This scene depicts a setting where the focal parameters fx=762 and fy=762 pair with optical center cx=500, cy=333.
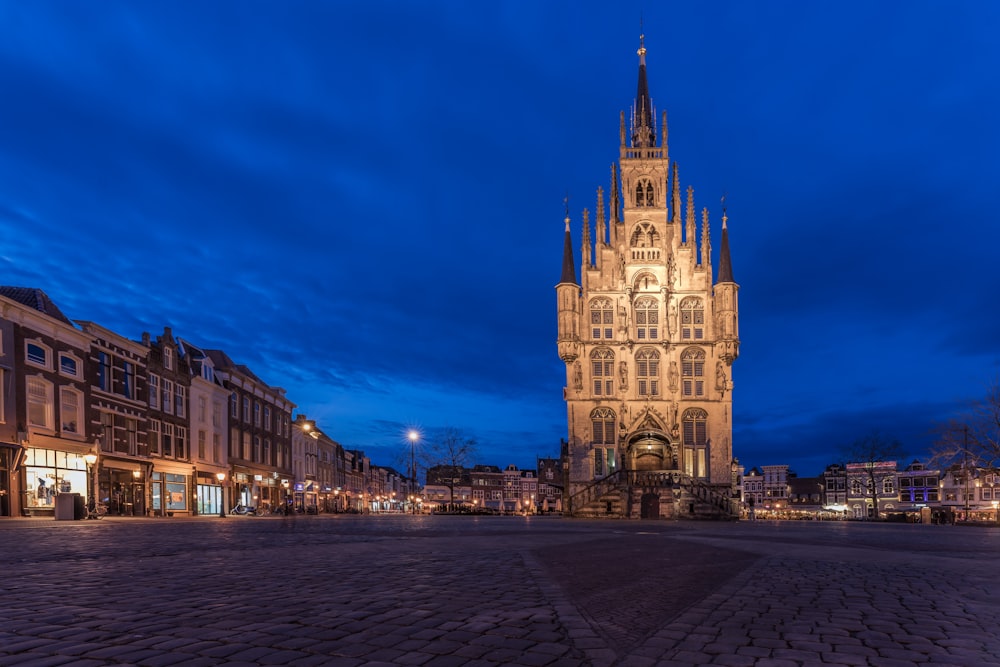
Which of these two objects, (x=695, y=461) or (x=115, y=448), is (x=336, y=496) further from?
(x=115, y=448)

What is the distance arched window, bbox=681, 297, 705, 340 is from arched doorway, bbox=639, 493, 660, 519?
17.5 metres

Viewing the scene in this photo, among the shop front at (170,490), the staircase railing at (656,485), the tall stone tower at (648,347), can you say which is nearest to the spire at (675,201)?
the tall stone tower at (648,347)

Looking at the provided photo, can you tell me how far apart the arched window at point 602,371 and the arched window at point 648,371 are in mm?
2287

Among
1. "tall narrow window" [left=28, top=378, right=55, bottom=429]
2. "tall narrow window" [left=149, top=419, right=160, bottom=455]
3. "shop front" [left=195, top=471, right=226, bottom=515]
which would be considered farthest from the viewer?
"shop front" [left=195, top=471, right=226, bottom=515]

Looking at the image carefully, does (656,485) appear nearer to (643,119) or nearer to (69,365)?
(643,119)

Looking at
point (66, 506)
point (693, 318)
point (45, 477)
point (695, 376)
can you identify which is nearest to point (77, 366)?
point (45, 477)

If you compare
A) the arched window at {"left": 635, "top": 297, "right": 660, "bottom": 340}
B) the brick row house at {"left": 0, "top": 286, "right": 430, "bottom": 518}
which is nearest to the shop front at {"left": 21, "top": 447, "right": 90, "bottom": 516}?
the brick row house at {"left": 0, "top": 286, "right": 430, "bottom": 518}

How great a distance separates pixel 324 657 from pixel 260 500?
2353 inches

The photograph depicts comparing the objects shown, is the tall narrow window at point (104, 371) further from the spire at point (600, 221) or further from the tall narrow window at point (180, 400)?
the spire at point (600, 221)

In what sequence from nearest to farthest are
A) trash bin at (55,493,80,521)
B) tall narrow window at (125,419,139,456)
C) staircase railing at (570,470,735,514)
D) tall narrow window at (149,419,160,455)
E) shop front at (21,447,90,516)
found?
trash bin at (55,493,80,521) < shop front at (21,447,90,516) < tall narrow window at (125,419,139,456) < tall narrow window at (149,419,160,455) < staircase railing at (570,470,735,514)

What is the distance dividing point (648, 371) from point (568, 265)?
11.8 m

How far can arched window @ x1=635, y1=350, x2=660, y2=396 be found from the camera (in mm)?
66938

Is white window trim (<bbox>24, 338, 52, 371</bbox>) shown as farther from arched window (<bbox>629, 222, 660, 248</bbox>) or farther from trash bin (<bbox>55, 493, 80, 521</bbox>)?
arched window (<bbox>629, 222, 660, 248</bbox>)

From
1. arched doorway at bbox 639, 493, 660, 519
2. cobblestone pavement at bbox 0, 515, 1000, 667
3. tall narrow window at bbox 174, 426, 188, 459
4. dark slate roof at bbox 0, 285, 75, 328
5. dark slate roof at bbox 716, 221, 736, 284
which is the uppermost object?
dark slate roof at bbox 716, 221, 736, 284
